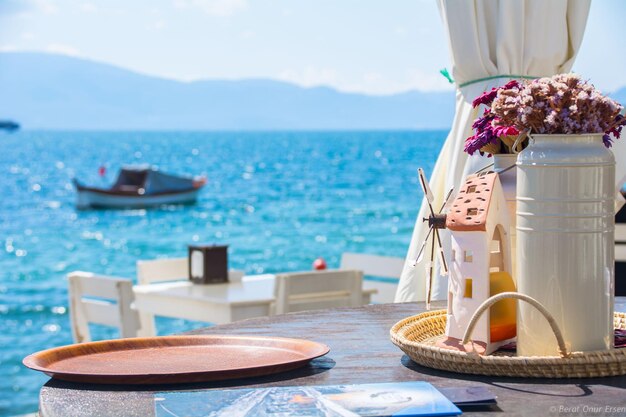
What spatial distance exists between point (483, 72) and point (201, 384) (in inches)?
53.1

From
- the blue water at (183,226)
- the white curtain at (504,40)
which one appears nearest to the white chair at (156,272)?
the white curtain at (504,40)

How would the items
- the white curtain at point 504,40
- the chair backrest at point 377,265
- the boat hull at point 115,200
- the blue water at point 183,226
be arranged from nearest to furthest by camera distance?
the white curtain at point 504,40, the chair backrest at point 377,265, the blue water at point 183,226, the boat hull at point 115,200

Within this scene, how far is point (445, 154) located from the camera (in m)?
2.50

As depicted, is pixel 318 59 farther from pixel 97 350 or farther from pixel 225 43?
pixel 97 350

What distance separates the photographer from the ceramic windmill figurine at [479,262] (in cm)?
126

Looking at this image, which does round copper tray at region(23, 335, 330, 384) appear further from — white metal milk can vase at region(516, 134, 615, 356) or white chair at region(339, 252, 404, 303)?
white chair at region(339, 252, 404, 303)

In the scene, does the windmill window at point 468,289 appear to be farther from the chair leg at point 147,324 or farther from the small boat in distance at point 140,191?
the small boat in distance at point 140,191

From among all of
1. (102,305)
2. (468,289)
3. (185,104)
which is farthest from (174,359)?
(185,104)

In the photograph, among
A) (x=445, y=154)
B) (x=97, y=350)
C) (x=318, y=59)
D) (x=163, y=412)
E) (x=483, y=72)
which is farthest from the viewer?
(x=318, y=59)

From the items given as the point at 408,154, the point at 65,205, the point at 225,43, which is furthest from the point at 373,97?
the point at 65,205

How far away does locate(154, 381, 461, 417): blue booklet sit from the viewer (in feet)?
3.42

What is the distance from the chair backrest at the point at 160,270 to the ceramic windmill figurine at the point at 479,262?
3334 mm

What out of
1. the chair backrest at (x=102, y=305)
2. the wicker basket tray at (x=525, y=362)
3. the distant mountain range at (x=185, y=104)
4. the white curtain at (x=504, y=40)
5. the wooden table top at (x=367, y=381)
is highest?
the distant mountain range at (x=185, y=104)

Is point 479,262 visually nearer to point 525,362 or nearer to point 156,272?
point 525,362
